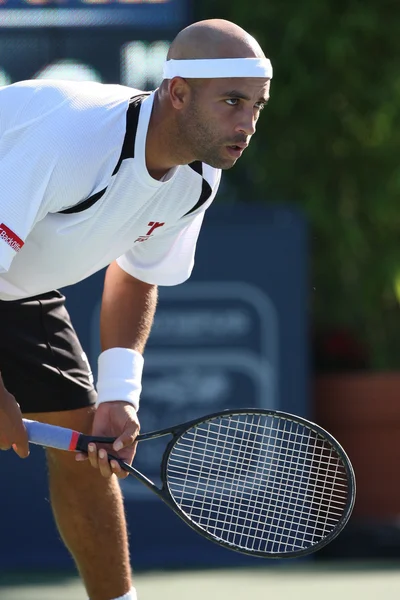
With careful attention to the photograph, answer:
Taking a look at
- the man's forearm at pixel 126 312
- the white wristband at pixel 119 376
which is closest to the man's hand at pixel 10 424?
the white wristband at pixel 119 376

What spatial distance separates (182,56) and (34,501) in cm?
264

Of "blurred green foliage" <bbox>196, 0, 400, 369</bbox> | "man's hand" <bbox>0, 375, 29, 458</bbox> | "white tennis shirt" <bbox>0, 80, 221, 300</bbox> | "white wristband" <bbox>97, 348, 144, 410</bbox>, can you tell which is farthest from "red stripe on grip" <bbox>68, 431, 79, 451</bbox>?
"blurred green foliage" <bbox>196, 0, 400, 369</bbox>

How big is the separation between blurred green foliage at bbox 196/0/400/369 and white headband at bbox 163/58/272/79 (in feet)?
8.95

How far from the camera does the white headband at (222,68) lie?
2.88 m

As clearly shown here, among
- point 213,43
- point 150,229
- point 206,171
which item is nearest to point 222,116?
point 213,43

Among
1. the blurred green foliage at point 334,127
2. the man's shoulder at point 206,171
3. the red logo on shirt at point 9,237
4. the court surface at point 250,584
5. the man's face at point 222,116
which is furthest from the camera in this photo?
the blurred green foliage at point 334,127

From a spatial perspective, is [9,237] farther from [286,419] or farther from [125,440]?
[286,419]

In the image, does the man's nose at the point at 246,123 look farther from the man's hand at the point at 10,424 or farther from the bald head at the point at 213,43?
the man's hand at the point at 10,424

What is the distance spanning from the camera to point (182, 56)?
2.95 meters

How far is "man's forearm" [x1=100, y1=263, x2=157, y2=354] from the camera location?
3.38 meters

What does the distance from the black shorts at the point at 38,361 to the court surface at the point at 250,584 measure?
4.63 ft

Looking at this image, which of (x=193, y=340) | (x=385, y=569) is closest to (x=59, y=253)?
(x=193, y=340)

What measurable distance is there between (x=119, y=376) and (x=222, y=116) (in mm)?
740

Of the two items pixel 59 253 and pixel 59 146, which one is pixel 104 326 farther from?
pixel 59 146
